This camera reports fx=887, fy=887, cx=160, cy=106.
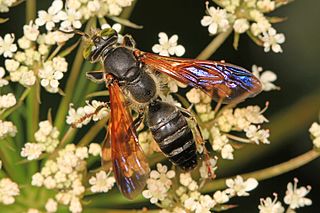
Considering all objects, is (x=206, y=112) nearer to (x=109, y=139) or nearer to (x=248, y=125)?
(x=248, y=125)

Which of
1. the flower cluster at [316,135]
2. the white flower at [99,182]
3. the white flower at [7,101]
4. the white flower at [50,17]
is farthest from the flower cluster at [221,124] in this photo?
the white flower at [7,101]

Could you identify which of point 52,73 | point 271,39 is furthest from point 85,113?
point 271,39

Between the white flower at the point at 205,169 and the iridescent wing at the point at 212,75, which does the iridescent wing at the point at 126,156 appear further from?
the white flower at the point at 205,169

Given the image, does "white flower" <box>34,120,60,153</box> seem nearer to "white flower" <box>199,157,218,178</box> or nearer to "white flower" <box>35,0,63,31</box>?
"white flower" <box>35,0,63,31</box>

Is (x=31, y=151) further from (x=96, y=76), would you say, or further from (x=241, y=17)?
(x=241, y=17)

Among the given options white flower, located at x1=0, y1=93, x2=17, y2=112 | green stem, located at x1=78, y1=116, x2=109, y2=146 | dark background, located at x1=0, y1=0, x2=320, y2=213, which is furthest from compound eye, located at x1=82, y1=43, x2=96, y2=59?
dark background, located at x1=0, y1=0, x2=320, y2=213
